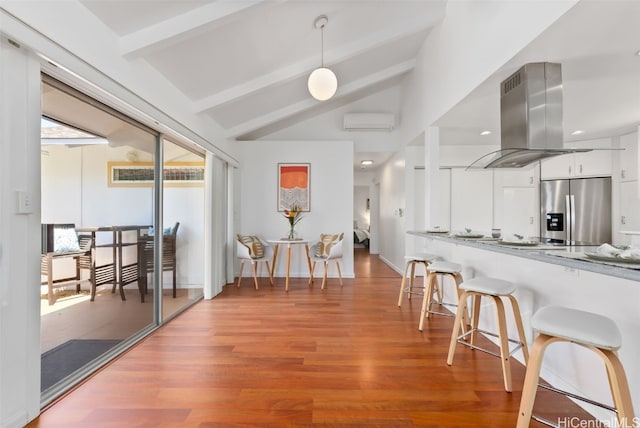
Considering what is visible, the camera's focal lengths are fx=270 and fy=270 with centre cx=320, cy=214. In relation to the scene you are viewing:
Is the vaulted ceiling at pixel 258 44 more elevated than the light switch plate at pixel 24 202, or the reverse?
the vaulted ceiling at pixel 258 44

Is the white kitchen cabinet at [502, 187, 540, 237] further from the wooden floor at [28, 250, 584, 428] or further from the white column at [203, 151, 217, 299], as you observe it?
the white column at [203, 151, 217, 299]

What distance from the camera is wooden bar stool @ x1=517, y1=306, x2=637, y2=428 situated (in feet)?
3.46

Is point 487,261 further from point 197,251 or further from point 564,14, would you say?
point 197,251

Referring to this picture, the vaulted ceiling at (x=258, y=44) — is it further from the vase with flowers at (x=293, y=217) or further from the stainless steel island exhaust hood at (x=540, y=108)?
the stainless steel island exhaust hood at (x=540, y=108)

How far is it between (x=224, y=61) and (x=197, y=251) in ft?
7.56

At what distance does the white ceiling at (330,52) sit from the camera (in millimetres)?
1832

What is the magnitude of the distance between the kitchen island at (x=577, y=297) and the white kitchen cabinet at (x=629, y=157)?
3459mm

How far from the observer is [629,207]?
154 inches

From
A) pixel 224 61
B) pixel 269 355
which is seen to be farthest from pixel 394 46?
pixel 269 355

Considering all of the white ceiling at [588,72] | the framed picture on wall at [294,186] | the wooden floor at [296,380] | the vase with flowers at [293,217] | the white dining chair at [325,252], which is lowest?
the wooden floor at [296,380]

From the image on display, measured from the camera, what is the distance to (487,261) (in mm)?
2441

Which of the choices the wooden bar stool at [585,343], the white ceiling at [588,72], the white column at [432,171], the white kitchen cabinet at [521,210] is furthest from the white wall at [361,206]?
the wooden bar stool at [585,343]

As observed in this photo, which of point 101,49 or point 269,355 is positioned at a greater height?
point 101,49

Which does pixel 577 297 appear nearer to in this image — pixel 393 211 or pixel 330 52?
pixel 330 52
